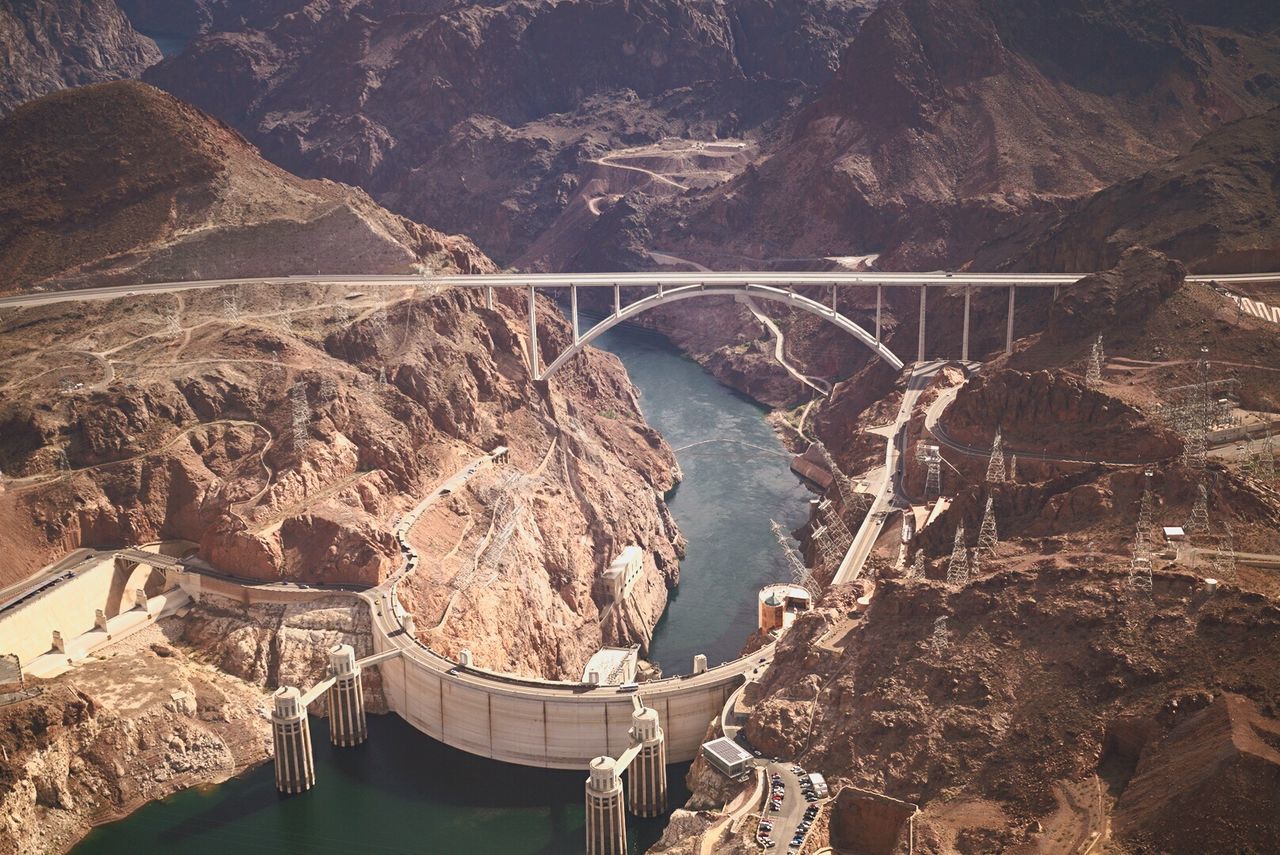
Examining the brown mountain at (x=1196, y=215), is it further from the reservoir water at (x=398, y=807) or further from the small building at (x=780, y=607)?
the small building at (x=780, y=607)

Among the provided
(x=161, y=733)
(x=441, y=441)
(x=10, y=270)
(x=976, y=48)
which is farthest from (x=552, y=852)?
(x=976, y=48)

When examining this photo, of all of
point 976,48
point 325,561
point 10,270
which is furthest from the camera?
point 976,48

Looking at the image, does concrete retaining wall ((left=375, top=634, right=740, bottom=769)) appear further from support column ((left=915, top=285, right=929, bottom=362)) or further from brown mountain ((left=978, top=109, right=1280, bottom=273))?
brown mountain ((left=978, top=109, right=1280, bottom=273))

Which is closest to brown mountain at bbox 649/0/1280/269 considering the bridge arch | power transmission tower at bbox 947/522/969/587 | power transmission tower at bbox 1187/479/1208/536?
the bridge arch

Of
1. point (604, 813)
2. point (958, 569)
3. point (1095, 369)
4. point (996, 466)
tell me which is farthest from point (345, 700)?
point (1095, 369)

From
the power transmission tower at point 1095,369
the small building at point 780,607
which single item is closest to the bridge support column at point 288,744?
the small building at point 780,607

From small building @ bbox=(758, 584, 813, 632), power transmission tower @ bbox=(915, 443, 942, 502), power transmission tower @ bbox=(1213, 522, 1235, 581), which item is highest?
power transmission tower @ bbox=(1213, 522, 1235, 581)

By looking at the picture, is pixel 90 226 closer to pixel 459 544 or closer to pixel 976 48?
pixel 459 544
